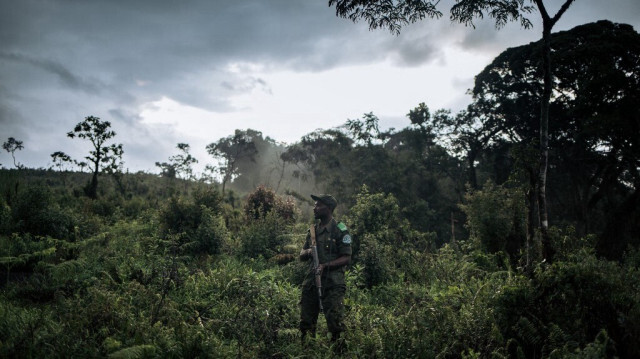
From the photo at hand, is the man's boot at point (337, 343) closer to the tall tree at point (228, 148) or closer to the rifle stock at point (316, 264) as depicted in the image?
the rifle stock at point (316, 264)

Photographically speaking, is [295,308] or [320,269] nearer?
[320,269]

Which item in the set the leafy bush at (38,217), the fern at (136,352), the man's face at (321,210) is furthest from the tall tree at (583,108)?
the leafy bush at (38,217)

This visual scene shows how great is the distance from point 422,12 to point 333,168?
20516 millimetres

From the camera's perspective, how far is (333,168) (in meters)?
28.3

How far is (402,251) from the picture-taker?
9.69m

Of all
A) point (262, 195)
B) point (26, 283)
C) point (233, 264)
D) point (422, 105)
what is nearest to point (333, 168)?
point (422, 105)

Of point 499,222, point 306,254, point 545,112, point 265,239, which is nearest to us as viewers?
point 306,254

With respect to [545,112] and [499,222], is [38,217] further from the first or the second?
[499,222]

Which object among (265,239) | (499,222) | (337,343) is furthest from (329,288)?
(499,222)

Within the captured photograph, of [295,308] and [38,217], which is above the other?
[38,217]

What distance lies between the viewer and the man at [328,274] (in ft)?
15.3

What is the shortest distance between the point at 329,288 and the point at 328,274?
0.63 feet

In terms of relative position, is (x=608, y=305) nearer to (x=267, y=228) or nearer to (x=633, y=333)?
(x=633, y=333)

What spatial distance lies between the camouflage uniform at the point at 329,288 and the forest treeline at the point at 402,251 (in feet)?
0.83
